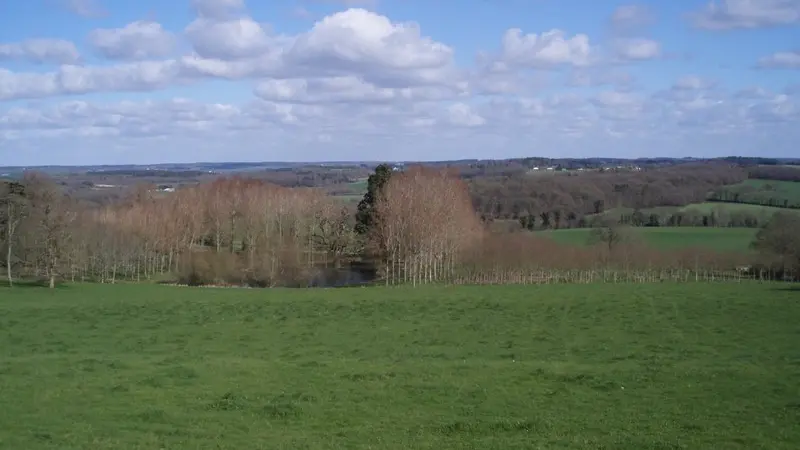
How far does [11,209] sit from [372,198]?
36.7 metres

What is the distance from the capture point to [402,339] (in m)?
26.1

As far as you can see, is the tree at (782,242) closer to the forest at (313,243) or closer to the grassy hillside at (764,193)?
the forest at (313,243)

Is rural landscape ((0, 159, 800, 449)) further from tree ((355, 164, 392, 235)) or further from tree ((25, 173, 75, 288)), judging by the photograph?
tree ((355, 164, 392, 235))

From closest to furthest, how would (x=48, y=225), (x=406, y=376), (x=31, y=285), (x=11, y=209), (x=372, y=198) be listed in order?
(x=406, y=376)
(x=48, y=225)
(x=11, y=209)
(x=31, y=285)
(x=372, y=198)

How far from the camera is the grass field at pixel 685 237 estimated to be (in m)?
74.7

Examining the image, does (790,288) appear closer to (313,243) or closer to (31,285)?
(31,285)

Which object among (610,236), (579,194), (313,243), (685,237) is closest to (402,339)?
(610,236)

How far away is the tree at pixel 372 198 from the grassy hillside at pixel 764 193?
6246 centimetres

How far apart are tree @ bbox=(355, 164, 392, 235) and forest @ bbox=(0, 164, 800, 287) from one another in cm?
24

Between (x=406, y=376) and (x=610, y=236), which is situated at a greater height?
(x=406, y=376)

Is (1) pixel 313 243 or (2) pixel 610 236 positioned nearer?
(2) pixel 610 236

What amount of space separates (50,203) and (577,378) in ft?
154

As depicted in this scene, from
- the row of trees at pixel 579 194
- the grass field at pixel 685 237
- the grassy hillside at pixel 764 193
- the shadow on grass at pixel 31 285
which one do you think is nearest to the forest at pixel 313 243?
the shadow on grass at pixel 31 285

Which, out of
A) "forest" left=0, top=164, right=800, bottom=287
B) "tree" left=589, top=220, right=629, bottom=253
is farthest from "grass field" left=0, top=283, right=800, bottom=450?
"tree" left=589, top=220, right=629, bottom=253
